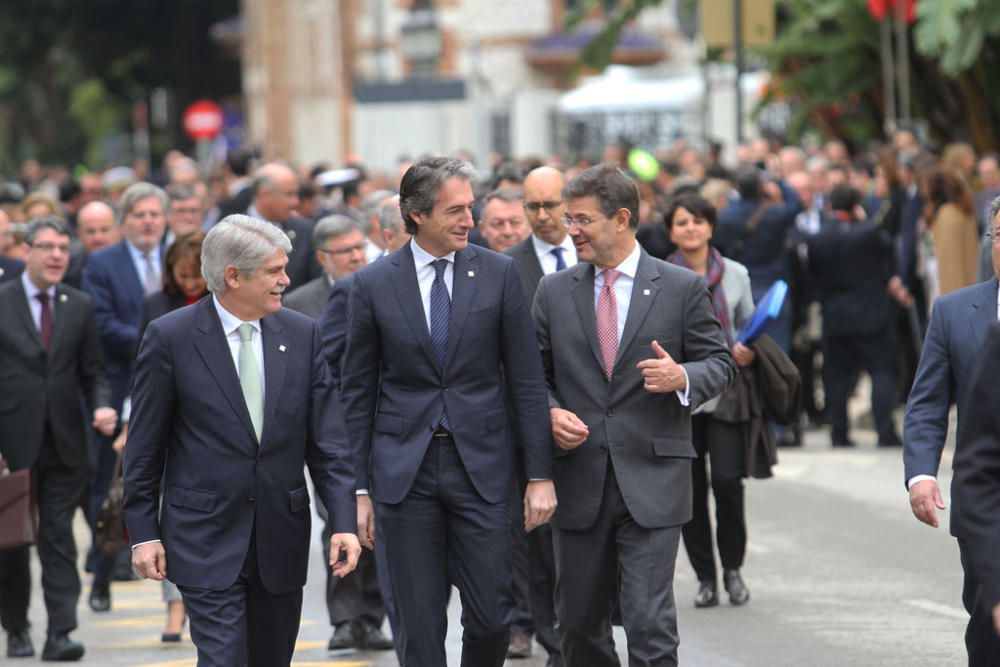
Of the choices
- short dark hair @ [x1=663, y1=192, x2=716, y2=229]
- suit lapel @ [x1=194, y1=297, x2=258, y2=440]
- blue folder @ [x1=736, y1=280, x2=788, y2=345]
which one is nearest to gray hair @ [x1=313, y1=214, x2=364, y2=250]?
short dark hair @ [x1=663, y1=192, x2=716, y2=229]

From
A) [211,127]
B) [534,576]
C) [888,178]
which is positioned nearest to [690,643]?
[534,576]

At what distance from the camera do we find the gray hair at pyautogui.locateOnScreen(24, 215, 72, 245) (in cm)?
1022

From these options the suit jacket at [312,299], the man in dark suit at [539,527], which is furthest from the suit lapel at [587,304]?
the suit jacket at [312,299]

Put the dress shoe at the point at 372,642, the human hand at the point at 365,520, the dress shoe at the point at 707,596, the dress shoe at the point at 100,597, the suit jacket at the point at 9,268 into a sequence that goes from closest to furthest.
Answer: the human hand at the point at 365,520 < the dress shoe at the point at 372,642 < the dress shoe at the point at 707,596 < the dress shoe at the point at 100,597 < the suit jacket at the point at 9,268

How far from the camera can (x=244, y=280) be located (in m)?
6.81

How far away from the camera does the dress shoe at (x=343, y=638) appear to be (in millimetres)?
9695

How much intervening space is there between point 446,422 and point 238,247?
3.03 ft

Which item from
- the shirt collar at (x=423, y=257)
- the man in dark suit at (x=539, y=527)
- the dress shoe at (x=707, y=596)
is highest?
the shirt collar at (x=423, y=257)

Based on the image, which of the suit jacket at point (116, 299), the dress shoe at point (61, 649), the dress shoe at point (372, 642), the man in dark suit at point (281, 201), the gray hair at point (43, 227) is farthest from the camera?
the man in dark suit at point (281, 201)

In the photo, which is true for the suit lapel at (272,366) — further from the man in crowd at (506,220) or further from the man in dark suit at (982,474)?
the man in crowd at (506,220)

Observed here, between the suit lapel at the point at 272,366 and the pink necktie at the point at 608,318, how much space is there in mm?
1221

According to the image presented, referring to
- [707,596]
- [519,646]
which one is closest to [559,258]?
[519,646]

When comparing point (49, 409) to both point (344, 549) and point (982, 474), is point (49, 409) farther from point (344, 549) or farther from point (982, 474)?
point (982, 474)

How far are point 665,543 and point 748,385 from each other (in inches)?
117
